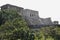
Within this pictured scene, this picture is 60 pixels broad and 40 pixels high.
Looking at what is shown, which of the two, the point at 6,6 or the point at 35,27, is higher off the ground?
the point at 6,6

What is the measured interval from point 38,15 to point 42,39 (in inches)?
754

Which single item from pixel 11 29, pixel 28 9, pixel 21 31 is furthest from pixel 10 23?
pixel 28 9

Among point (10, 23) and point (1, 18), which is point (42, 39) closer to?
point (10, 23)

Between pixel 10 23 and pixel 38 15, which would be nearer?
pixel 10 23

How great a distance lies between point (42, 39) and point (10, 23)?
4.32 meters

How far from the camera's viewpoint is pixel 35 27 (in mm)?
25703

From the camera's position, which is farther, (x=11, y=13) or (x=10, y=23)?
(x=11, y=13)

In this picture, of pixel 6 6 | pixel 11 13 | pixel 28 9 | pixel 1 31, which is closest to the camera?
pixel 1 31

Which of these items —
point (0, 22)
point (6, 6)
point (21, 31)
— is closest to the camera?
point (21, 31)

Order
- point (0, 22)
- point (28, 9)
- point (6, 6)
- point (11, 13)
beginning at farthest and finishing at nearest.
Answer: point (28, 9)
point (6, 6)
point (11, 13)
point (0, 22)

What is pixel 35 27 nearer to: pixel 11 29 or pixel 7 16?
pixel 7 16

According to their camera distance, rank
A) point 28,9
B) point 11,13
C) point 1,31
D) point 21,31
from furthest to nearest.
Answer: point 28,9 < point 11,13 < point 1,31 < point 21,31

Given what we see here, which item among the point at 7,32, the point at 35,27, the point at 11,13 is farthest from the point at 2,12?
the point at 7,32

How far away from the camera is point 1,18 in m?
24.6
